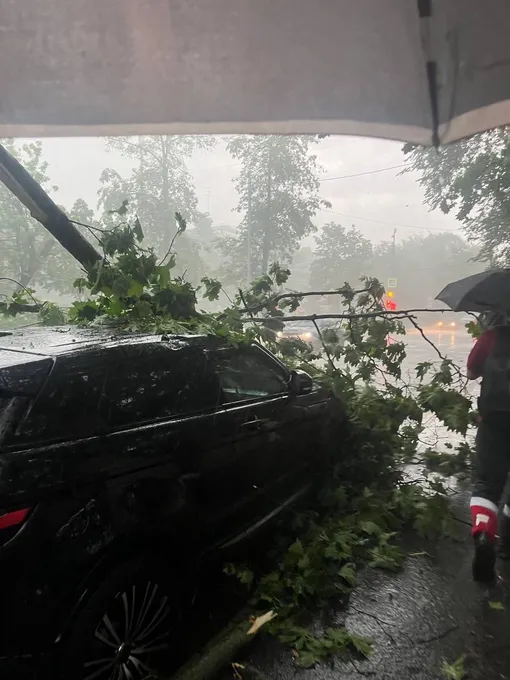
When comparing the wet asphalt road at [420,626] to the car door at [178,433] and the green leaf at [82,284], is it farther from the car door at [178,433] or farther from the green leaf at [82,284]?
the green leaf at [82,284]

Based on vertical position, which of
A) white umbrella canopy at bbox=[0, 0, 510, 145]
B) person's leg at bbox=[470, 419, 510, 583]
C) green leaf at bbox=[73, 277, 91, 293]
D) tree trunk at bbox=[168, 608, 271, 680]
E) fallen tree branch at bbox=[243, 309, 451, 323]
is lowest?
tree trunk at bbox=[168, 608, 271, 680]

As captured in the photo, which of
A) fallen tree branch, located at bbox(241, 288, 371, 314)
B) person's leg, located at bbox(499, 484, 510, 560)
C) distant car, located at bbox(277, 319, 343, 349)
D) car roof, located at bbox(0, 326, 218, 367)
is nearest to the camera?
car roof, located at bbox(0, 326, 218, 367)

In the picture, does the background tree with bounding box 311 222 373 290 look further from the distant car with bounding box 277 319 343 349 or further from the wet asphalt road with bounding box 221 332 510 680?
the wet asphalt road with bounding box 221 332 510 680

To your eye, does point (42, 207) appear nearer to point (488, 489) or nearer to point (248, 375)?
point (248, 375)

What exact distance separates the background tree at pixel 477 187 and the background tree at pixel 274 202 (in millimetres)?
1847

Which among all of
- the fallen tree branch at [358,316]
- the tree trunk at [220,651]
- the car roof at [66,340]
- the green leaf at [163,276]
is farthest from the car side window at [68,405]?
the fallen tree branch at [358,316]

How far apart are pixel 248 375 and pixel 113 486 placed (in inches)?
62.2

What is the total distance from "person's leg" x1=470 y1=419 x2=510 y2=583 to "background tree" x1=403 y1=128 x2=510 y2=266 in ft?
15.2

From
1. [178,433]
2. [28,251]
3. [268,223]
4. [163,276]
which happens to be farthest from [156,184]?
[178,433]

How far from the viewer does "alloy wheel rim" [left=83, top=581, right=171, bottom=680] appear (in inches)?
91.1

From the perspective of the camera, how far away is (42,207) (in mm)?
4227

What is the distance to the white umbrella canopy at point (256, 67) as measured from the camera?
1795 mm

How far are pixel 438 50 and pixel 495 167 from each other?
6.33 metres

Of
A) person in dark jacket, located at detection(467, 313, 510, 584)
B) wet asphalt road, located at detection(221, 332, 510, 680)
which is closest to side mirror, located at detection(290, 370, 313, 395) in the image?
person in dark jacket, located at detection(467, 313, 510, 584)
